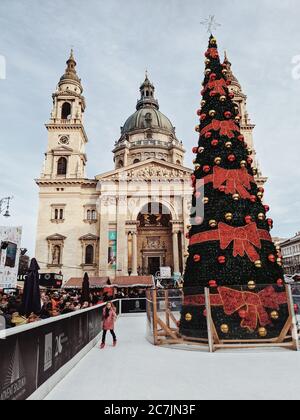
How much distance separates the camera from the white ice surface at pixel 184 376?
4.57 m

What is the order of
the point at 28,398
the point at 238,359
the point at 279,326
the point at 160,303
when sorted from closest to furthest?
the point at 28,398
the point at 238,359
the point at 279,326
the point at 160,303

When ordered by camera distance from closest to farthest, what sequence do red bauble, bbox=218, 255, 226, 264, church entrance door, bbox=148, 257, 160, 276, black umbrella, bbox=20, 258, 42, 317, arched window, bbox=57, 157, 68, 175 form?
1. black umbrella, bbox=20, 258, 42, 317
2. red bauble, bbox=218, 255, 226, 264
3. arched window, bbox=57, 157, 68, 175
4. church entrance door, bbox=148, 257, 160, 276

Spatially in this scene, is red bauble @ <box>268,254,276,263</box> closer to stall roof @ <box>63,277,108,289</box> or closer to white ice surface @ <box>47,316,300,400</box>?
white ice surface @ <box>47,316,300,400</box>

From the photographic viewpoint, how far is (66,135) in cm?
4122

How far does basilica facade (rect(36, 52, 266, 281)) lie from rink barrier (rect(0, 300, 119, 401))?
99.9ft

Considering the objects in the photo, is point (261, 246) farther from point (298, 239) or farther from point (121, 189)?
point (298, 239)

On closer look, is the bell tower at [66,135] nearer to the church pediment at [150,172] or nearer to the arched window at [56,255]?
the church pediment at [150,172]

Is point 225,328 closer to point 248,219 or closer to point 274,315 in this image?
point 274,315

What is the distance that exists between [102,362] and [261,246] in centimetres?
541

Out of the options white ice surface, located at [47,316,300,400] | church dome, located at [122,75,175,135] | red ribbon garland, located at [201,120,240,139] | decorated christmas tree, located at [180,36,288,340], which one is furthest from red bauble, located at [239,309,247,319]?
church dome, located at [122,75,175,135]

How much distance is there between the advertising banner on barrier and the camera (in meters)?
3.53

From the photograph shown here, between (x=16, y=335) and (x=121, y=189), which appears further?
(x=121, y=189)
